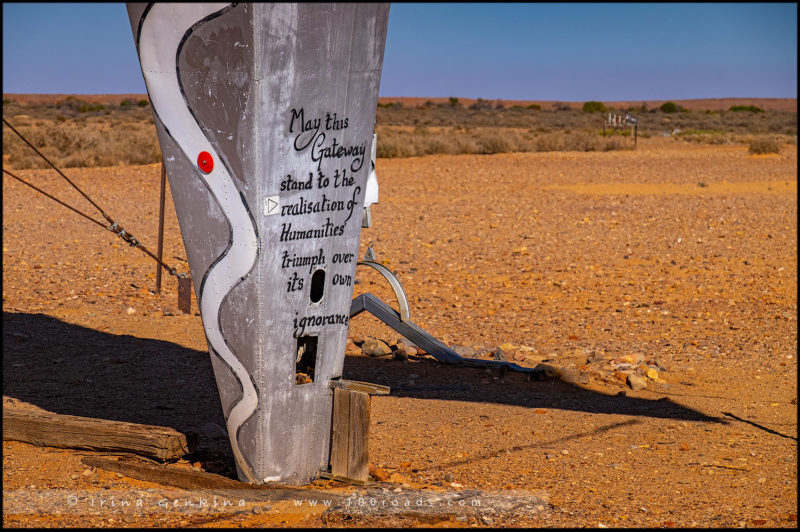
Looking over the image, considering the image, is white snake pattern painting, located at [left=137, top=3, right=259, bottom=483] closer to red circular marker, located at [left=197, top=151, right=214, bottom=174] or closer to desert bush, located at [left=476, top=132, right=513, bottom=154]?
red circular marker, located at [left=197, top=151, right=214, bottom=174]

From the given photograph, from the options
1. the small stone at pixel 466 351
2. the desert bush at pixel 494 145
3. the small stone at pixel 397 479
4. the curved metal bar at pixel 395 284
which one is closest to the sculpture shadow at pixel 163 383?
the small stone at pixel 466 351

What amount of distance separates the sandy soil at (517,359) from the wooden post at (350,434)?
12 cm

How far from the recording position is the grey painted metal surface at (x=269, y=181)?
149 inches

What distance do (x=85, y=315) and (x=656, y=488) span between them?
628cm

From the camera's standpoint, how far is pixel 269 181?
12.8 ft

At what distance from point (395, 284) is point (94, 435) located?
2.07m

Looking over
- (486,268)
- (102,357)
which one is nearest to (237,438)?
(102,357)

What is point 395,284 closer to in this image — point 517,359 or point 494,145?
point 517,359

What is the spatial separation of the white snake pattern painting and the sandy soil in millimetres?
1138

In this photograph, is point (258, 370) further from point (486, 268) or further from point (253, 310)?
point (486, 268)

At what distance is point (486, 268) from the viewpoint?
1114 centimetres

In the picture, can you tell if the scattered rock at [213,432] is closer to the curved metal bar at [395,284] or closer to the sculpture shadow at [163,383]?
the sculpture shadow at [163,383]

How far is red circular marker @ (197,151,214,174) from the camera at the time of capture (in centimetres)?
393

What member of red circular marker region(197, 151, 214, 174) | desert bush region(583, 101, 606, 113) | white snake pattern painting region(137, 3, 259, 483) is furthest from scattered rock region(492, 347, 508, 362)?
desert bush region(583, 101, 606, 113)
